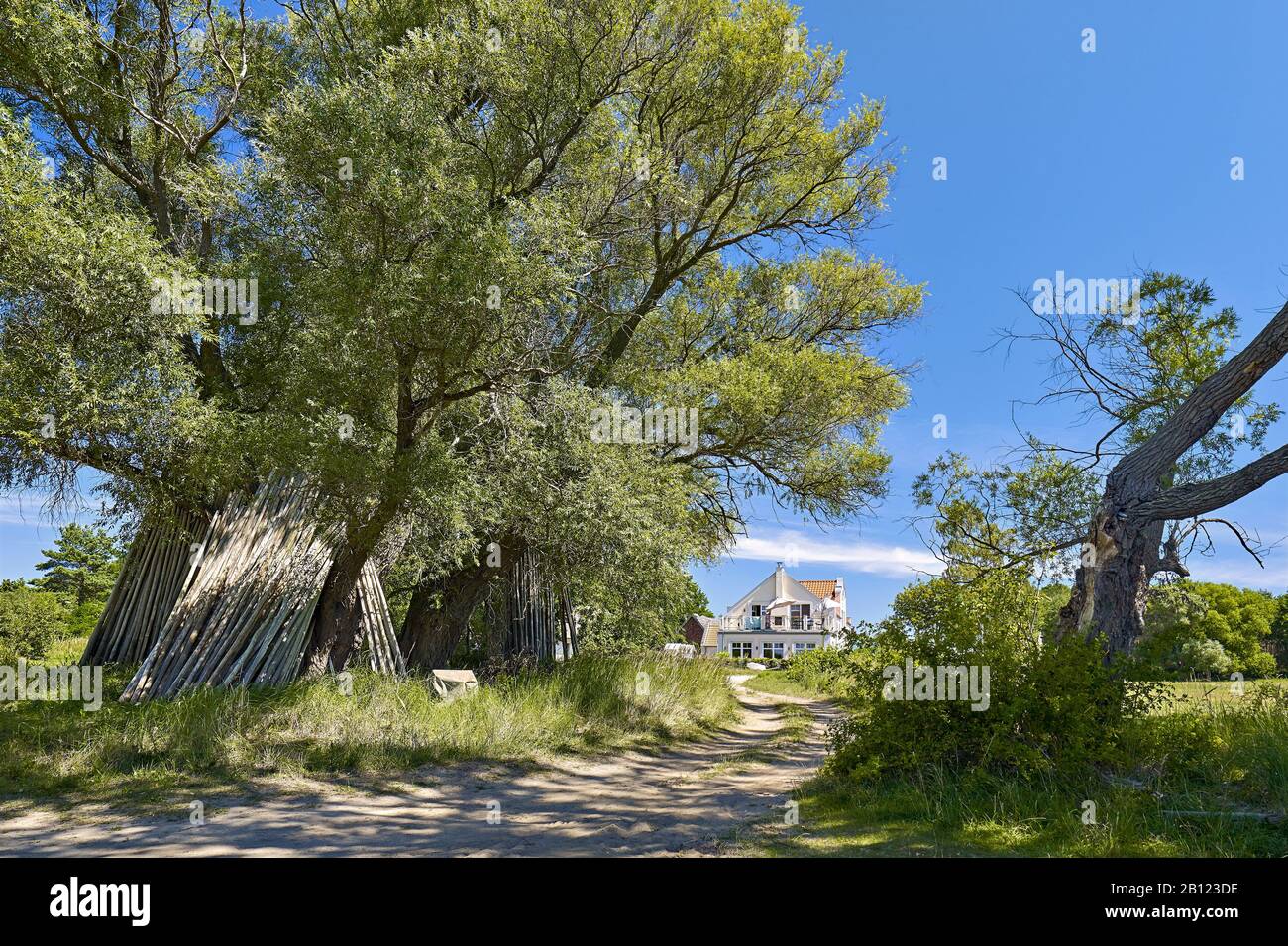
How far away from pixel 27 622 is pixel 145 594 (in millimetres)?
7896

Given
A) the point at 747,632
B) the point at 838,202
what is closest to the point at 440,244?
the point at 838,202

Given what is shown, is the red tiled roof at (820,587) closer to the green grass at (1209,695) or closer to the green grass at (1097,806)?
the green grass at (1209,695)

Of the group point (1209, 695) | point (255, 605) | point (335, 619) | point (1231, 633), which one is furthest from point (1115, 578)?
point (1231, 633)

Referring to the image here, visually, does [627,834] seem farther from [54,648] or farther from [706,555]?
[54,648]

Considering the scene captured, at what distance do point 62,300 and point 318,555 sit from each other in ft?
14.3

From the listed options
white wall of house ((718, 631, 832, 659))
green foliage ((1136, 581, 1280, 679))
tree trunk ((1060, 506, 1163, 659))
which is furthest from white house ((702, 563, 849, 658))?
tree trunk ((1060, 506, 1163, 659))

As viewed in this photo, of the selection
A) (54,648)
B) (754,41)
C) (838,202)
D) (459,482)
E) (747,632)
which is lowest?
(747,632)

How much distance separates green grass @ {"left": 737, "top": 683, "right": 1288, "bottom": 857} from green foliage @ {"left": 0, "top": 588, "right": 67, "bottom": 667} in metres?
18.9

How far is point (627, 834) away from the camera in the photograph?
18.0 ft

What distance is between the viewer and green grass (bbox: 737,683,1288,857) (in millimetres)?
4672

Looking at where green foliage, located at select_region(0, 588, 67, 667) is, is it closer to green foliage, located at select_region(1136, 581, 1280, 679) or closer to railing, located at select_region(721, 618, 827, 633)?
green foliage, located at select_region(1136, 581, 1280, 679)

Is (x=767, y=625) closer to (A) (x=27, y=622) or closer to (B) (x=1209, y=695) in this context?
(A) (x=27, y=622)

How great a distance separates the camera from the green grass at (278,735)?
685cm

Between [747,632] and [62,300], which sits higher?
[62,300]
